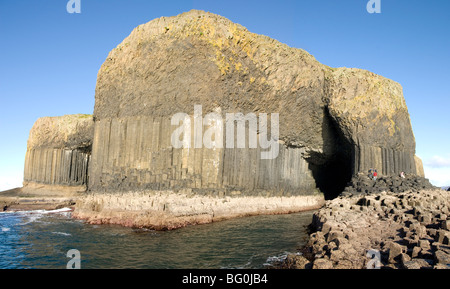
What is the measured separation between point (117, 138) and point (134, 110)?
2.35 m

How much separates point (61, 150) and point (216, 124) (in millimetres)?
19497

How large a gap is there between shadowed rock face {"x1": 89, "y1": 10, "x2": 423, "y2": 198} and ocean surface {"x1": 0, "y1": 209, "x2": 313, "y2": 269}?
4.63 metres

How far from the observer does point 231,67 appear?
2266cm

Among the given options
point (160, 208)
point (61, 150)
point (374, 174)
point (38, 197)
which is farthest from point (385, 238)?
point (38, 197)

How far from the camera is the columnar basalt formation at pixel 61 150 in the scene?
107 ft

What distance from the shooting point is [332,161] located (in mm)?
30594

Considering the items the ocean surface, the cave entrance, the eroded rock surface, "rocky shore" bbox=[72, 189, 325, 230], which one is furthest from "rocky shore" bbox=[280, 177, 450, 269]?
the cave entrance

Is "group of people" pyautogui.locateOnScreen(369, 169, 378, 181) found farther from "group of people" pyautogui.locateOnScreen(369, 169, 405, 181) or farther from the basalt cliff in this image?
the basalt cliff

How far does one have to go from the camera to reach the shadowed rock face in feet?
70.8

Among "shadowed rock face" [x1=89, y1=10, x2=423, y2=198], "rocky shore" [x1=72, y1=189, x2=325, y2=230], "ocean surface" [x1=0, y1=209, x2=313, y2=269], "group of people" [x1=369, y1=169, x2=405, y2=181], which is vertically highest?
→ "shadowed rock face" [x1=89, y1=10, x2=423, y2=198]

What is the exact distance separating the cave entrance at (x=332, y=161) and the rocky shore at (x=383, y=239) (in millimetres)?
14219

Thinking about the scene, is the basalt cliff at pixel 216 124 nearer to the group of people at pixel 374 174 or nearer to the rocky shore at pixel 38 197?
the group of people at pixel 374 174
